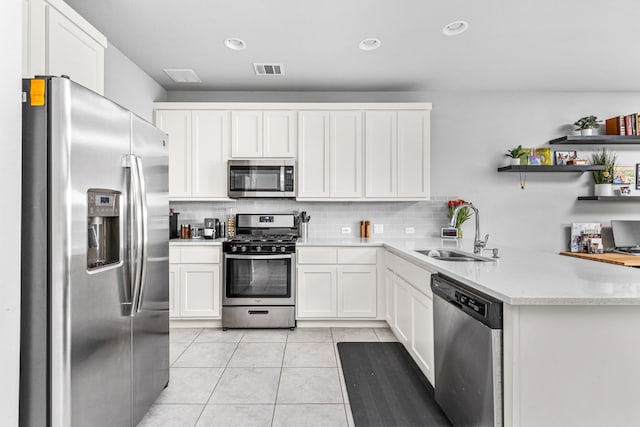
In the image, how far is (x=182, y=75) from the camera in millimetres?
3721

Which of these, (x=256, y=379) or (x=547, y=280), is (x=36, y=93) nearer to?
(x=256, y=379)

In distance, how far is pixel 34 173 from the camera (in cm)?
134

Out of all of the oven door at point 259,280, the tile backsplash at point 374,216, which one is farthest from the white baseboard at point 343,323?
the tile backsplash at point 374,216

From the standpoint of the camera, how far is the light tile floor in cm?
207

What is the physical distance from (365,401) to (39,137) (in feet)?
7.28

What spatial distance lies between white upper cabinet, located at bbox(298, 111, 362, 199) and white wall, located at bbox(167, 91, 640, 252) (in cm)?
48

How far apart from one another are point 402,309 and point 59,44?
284cm

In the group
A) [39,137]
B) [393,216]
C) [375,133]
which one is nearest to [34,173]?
[39,137]

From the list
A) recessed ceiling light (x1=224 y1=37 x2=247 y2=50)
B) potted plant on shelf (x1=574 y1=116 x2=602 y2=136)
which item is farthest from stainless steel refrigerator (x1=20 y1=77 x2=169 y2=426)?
potted plant on shelf (x1=574 y1=116 x2=602 y2=136)

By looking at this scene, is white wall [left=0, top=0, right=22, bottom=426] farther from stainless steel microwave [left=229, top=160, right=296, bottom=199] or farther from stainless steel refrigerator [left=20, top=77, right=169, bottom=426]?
stainless steel microwave [left=229, top=160, right=296, bottom=199]

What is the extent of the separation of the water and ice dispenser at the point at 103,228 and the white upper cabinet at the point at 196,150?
2.16 meters

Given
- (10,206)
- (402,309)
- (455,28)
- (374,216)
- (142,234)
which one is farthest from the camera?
(374,216)

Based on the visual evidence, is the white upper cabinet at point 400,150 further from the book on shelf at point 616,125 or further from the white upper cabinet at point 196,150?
the book on shelf at point 616,125

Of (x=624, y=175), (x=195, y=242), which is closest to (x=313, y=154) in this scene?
(x=195, y=242)
